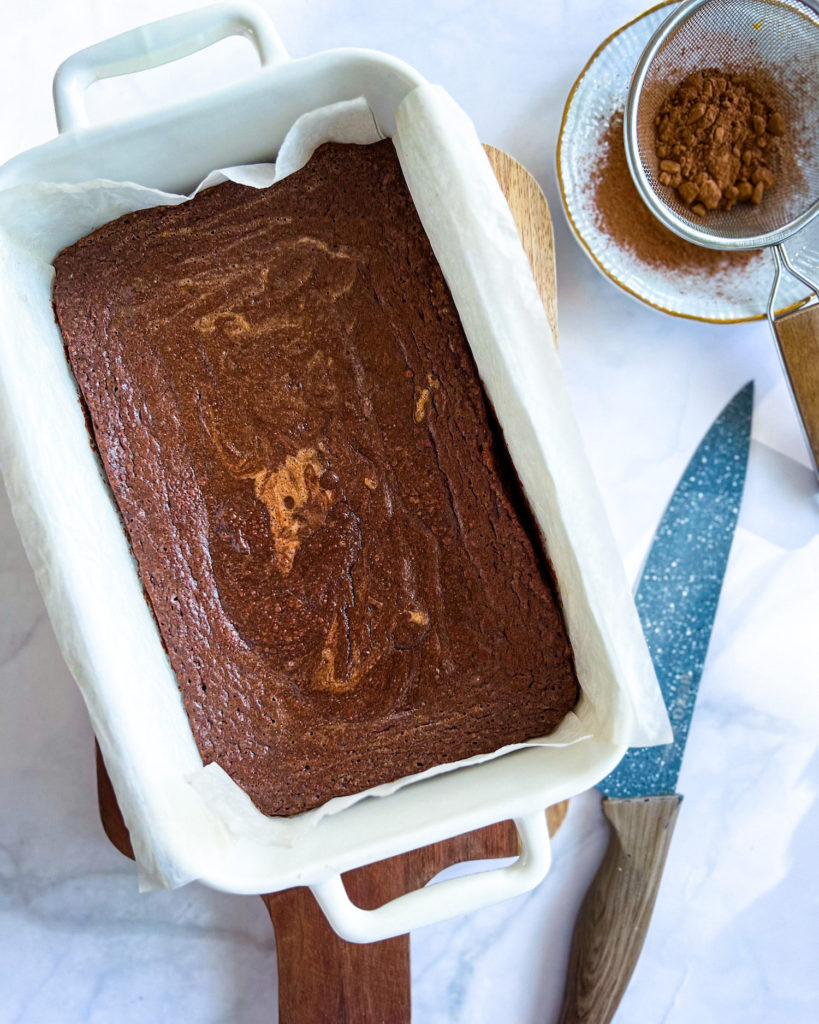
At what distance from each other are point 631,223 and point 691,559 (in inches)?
21.7

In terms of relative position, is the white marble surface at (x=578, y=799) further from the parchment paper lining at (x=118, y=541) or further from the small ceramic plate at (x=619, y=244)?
the parchment paper lining at (x=118, y=541)

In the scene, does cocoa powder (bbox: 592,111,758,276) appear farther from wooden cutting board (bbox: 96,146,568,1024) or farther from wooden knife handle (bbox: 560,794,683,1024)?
wooden knife handle (bbox: 560,794,683,1024)

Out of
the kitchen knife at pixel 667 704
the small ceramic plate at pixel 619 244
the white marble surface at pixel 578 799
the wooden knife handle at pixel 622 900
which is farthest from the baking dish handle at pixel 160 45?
the wooden knife handle at pixel 622 900

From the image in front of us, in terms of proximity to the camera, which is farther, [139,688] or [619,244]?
[619,244]

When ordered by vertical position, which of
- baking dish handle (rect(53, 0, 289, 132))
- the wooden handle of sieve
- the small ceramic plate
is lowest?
the wooden handle of sieve

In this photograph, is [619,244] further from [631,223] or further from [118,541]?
[118,541]

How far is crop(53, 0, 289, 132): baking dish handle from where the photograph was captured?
873 millimetres

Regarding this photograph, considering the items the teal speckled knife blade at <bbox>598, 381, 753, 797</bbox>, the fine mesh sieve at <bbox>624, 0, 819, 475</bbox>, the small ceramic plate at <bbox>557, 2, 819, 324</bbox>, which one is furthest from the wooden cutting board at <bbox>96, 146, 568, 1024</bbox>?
the teal speckled knife blade at <bbox>598, 381, 753, 797</bbox>

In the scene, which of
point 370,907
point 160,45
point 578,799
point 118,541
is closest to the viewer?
point 160,45

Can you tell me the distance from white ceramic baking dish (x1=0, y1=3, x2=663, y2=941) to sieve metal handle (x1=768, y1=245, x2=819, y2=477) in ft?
1.74

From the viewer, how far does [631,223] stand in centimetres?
117

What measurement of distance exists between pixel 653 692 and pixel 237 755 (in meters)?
0.57

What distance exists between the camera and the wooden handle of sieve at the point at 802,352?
1.13 meters

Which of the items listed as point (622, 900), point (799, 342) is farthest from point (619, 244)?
point (622, 900)
